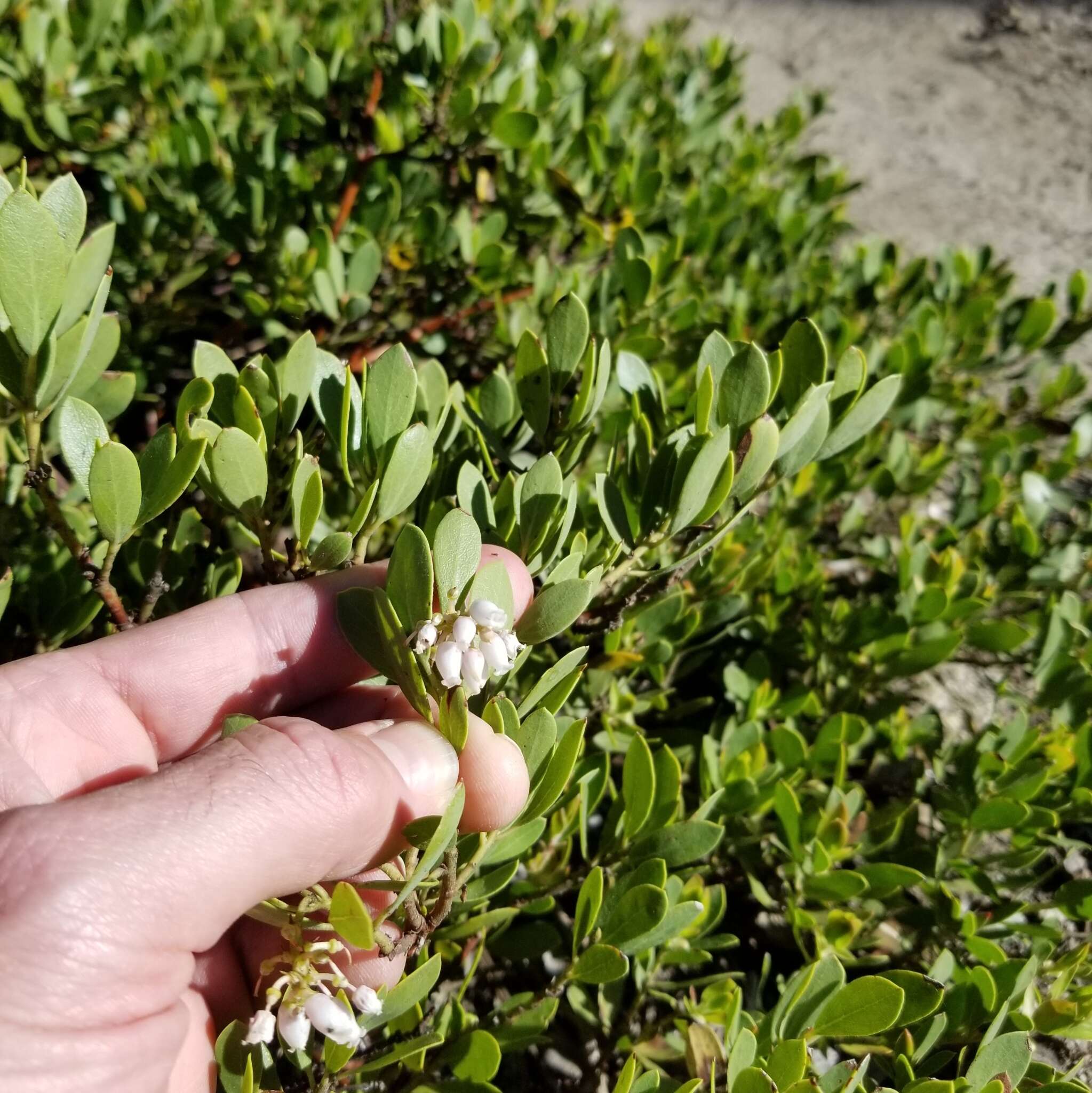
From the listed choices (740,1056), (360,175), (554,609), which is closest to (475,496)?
(554,609)

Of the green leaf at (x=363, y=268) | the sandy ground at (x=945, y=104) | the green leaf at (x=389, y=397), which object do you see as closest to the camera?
the green leaf at (x=389, y=397)

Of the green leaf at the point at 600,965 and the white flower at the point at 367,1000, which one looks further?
the green leaf at the point at 600,965

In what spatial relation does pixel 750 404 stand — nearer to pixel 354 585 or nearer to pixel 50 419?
pixel 354 585

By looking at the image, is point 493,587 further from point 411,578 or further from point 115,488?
point 115,488

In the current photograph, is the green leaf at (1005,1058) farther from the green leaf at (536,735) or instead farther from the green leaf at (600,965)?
the green leaf at (536,735)

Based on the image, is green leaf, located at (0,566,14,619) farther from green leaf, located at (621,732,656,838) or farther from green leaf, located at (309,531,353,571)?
green leaf, located at (621,732,656,838)

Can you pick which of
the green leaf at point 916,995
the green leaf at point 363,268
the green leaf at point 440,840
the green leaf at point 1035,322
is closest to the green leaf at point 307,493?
the green leaf at point 440,840

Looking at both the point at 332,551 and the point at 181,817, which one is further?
the point at 332,551
